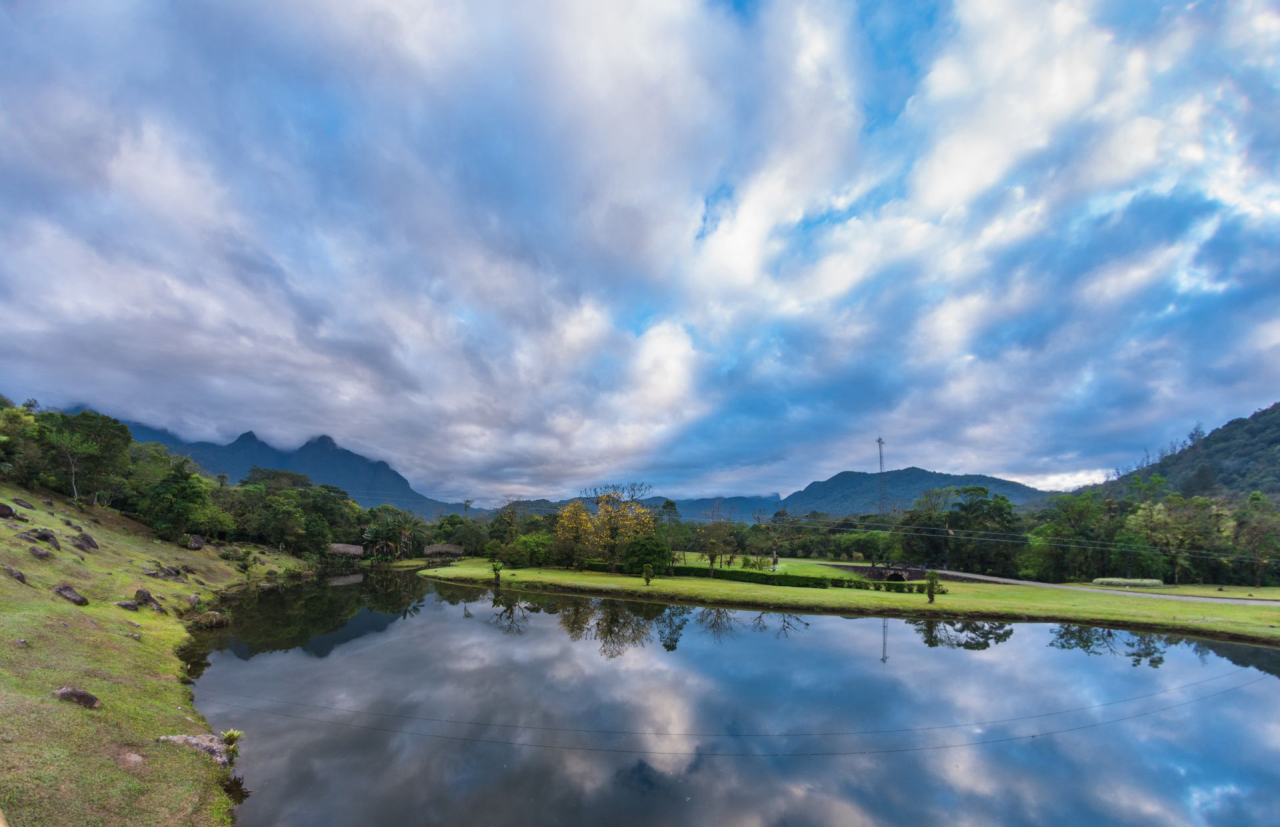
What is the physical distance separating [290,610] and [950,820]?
40966 mm

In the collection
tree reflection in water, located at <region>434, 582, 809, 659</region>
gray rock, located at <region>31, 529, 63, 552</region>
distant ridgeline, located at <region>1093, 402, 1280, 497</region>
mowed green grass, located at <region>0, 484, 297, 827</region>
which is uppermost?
distant ridgeline, located at <region>1093, 402, 1280, 497</region>

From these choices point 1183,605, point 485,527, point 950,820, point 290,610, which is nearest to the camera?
point 950,820

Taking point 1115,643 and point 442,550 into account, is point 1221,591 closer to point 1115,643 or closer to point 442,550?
point 1115,643

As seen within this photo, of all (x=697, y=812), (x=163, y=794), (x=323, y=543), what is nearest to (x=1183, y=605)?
(x=697, y=812)

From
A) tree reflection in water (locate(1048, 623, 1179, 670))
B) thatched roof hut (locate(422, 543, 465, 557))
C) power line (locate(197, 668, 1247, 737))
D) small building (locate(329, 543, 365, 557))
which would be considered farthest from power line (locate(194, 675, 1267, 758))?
thatched roof hut (locate(422, 543, 465, 557))

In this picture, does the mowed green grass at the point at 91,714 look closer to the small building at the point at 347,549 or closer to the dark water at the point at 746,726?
the dark water at the point at 746,726

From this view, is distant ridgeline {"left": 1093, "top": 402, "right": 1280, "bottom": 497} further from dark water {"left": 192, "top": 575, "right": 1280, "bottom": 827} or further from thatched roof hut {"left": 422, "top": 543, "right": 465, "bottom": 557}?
Answer: thatched roof hut {"left": 422, "top": 543, "right": 465, "bottom": 557}

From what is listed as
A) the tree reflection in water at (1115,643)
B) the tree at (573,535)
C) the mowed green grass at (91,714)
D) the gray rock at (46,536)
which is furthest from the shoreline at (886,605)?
the gray rock at (46,536)

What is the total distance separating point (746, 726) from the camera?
1511 centimetres

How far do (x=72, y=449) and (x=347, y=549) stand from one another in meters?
32.5

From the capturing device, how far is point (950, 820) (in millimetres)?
10812

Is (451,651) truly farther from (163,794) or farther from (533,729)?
(163,794)

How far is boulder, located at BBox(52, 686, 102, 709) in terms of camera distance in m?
11.4

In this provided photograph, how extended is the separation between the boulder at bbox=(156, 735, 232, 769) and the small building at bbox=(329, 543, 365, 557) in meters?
66.8
